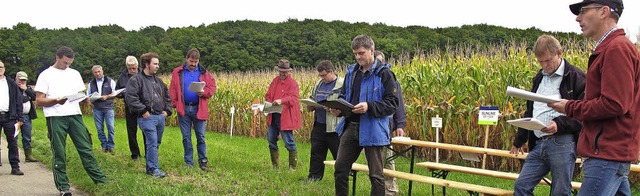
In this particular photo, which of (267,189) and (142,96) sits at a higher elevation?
(142,96)

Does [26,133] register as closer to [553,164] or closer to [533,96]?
[553,164]

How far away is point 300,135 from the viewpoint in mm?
16750

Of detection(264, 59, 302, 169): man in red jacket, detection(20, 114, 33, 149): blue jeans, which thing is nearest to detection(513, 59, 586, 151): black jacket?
detection(264, 59, 302, 169): man in red jacket

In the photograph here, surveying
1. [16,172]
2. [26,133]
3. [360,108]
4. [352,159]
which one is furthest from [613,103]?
[26,133]

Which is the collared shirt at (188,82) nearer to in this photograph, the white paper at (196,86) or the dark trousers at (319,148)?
the white paper at (196,86)

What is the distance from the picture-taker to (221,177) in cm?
955

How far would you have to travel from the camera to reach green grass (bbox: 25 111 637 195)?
831 centimetres

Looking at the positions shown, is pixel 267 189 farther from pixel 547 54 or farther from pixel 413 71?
pixel 413 71

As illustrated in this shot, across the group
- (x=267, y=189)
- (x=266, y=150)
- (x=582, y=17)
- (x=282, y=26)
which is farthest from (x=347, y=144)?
(x=282, y=26)

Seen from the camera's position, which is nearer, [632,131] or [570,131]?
[632,131]

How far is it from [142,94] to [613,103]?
24.5ft

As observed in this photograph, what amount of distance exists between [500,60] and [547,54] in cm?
675

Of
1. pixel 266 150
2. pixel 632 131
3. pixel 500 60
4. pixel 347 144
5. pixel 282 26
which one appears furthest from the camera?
pixel 282 26

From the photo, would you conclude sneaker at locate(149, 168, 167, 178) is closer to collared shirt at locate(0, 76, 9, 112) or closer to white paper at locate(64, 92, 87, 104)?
white paper at locate(64, 92, 87, 104)
